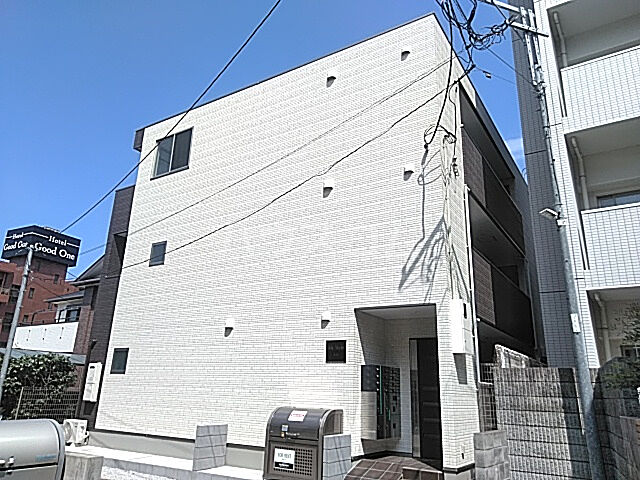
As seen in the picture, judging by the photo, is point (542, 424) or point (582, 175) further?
point (582, 175)

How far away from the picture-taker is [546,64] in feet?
24.1

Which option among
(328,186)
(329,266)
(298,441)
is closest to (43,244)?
(328,186)

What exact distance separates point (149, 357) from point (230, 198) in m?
3.55

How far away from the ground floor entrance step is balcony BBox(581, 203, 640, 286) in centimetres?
354

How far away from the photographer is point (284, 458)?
570 cm

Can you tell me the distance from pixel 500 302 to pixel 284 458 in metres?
4.78

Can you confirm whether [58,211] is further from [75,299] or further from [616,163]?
[616,163]

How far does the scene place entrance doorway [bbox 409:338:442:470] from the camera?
6570mm

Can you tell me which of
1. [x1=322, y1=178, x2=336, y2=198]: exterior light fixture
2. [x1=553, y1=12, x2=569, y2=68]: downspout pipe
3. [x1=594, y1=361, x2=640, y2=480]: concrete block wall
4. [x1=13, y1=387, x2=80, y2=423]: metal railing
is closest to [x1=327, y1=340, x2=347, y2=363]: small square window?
[x1=322, y1=178, x2=336, y2=198]: exterior light fixture

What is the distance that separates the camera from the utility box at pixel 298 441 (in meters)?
5.48

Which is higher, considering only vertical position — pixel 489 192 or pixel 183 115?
pixel 183 115

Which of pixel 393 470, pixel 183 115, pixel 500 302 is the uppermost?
pixel 183 115

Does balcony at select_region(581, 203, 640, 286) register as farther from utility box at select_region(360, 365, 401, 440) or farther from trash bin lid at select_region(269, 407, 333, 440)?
trash bin lid at select_region(269, 407, 333, 440)

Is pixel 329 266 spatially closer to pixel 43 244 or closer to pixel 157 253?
pixel 157 253
